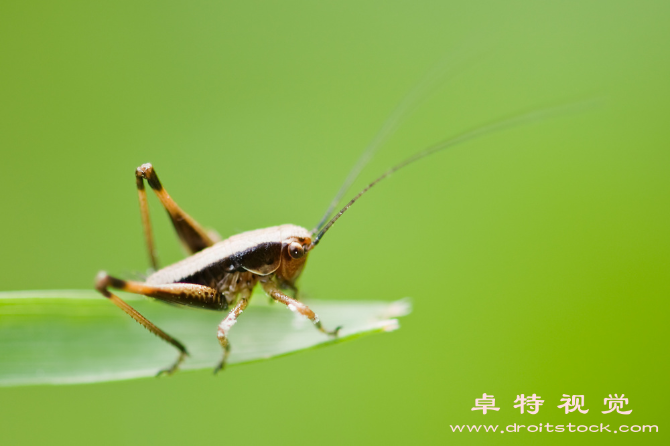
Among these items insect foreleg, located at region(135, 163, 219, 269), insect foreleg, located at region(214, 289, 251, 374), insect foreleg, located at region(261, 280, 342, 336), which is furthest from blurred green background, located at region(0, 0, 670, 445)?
insect foreleg, located at region(214, 289, 251, 374)

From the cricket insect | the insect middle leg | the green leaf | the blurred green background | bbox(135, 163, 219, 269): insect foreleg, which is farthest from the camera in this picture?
the blurred green background

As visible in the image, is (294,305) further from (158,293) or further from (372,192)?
(372,192)

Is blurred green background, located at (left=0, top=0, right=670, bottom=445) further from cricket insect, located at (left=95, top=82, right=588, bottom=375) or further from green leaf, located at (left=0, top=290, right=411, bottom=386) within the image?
green leaf, located at (left=0, top=290, right=411, bottom=386)

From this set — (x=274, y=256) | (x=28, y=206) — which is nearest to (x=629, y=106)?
(x=274, y=256)

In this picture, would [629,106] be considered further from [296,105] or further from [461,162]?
[296,105]

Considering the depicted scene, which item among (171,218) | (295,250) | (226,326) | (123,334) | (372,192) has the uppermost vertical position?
(372,192)

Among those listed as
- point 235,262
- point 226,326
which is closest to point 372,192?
point 235,262
